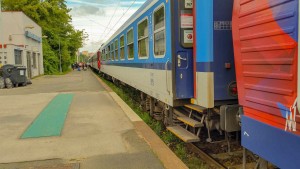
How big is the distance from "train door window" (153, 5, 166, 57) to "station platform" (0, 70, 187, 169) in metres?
1.62

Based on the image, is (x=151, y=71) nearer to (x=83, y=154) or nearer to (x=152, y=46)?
(x=152, y=46)

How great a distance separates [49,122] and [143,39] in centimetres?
298

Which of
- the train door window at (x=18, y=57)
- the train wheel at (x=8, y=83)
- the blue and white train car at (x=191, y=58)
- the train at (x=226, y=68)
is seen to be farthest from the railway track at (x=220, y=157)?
the train door window at (x=18, y=57)

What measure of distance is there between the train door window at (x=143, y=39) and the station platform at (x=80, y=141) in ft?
5.25

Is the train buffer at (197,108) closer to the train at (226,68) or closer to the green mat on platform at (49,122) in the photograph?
the train at (226,68)

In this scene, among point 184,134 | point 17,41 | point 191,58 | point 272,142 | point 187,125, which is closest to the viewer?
point 272,142

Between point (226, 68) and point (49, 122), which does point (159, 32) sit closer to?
point (226, 68)

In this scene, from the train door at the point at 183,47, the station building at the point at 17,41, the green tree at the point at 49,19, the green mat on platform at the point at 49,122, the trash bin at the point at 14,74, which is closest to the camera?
Result: the train door at the point at 183,47

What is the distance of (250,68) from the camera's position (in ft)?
11.3

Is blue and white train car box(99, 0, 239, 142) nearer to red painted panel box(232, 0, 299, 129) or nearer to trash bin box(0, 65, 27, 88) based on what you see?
red painted panel box(232, 0, 299, 129)

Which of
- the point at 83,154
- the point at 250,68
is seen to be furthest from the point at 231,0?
the point at 83,154

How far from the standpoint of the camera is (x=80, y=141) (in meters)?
6.53

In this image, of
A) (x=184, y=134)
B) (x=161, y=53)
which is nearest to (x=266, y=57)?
(x=184, y=134)

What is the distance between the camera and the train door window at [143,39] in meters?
7.95
